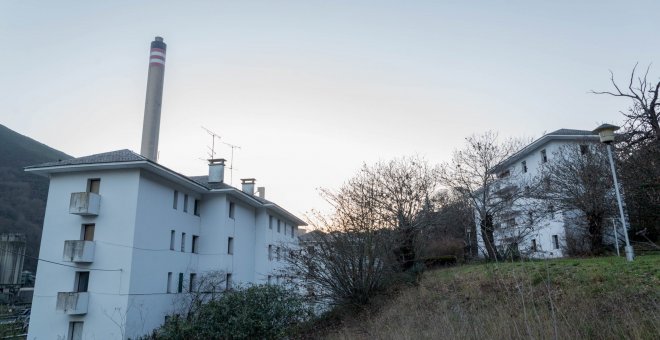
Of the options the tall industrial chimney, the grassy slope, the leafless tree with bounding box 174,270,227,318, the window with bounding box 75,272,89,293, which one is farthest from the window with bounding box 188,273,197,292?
the grassy slope

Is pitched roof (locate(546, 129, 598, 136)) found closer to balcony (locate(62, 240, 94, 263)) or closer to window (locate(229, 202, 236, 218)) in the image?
window (locate(229, 202, 236, 218))

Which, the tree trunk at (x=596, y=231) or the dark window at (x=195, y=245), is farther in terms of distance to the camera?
the dark window at (x=195, y=245)

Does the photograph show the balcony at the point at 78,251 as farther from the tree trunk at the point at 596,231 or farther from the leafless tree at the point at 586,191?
the tree trunk at the point at 596,231

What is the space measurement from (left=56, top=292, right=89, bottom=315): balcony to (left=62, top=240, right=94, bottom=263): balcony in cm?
165

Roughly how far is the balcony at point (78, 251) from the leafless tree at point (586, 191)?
2338 cm

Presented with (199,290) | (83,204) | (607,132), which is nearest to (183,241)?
(199,290)

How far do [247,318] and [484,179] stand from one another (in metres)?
15.4

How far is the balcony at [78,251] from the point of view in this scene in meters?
20.3

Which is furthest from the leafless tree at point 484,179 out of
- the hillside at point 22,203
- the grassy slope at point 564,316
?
the hillside at point 22,203

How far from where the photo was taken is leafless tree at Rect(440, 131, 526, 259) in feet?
74.0

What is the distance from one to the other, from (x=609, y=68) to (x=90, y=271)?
24518 millimetres

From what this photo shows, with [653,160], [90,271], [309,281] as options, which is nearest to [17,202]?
[90,271]

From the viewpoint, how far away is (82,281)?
827 inches

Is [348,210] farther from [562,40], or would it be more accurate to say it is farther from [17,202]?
[17,202]
